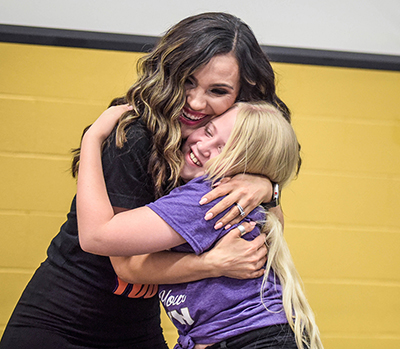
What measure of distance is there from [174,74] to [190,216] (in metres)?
0.41

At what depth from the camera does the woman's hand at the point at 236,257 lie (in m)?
1.09

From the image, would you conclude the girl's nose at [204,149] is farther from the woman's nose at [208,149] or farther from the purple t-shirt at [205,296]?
the purple t-shirt at [205,296]

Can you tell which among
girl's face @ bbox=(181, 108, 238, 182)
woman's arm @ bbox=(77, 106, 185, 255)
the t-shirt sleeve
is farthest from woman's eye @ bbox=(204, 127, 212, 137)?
woman's arm @ bbox=(77, 106, 185, 255)

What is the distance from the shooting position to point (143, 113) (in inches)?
48.4

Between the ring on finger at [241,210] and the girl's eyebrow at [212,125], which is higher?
the girl's eyebrow at [212,125]

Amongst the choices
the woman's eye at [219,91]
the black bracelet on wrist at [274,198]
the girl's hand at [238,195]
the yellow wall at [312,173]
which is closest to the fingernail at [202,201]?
the girl's hand at [238,195]

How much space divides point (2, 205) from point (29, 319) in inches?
38.5

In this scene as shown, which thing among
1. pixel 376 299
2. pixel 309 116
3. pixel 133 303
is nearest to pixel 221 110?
pixel 133 303

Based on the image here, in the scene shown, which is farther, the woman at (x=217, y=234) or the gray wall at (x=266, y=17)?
the gray wall at (x=266, y=17)

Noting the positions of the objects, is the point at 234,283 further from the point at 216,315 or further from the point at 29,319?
the point at 29,319

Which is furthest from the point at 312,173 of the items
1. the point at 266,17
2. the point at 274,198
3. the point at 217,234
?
the point at 217,234

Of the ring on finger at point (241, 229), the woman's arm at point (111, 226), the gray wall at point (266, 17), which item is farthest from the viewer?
the gray wall at point (266, 17)

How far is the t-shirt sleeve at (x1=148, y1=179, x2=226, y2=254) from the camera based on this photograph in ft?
3.48

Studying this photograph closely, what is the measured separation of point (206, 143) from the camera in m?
1.24
